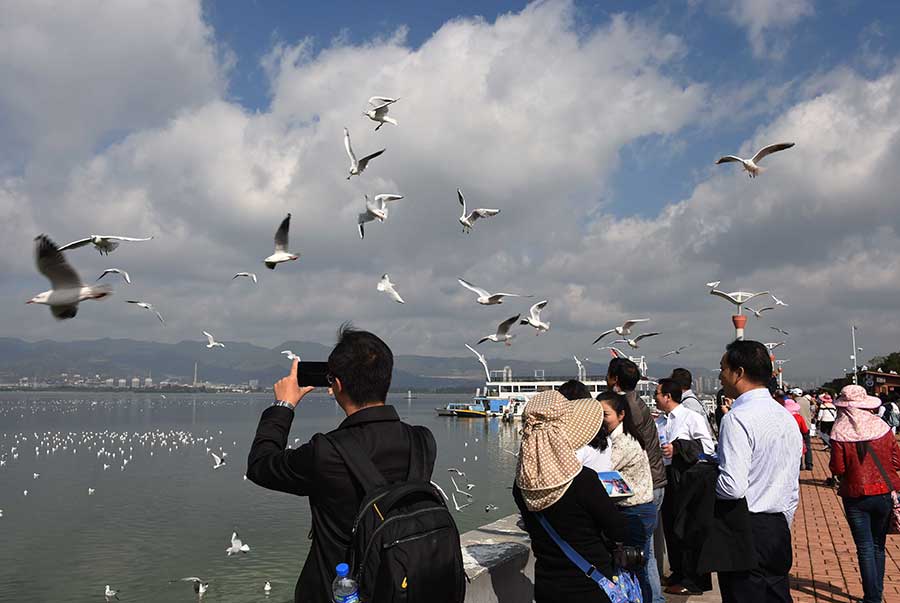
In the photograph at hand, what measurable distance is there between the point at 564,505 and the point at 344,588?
4.42 ft

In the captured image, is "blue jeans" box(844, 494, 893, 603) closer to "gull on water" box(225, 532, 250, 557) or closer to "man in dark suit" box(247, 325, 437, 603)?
"man in dark suit" box(247, 325, 437, 603)

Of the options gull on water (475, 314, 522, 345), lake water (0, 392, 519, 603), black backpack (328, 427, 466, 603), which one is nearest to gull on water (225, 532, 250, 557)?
lake water (0, 392, 519, 603)

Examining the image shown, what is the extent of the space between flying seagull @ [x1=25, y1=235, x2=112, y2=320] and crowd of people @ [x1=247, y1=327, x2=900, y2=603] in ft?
15.5

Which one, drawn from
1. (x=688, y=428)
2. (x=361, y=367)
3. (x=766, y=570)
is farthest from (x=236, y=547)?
(x=361, y=367)

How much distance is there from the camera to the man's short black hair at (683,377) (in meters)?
6.07

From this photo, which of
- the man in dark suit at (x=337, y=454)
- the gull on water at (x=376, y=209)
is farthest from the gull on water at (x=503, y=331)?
the man in dark suit at (x=337, y=454)

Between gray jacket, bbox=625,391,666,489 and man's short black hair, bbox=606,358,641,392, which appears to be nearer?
gray jacket, bbox=625,391,666,489

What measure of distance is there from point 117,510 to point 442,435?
108ft

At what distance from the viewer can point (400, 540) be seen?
2066mm

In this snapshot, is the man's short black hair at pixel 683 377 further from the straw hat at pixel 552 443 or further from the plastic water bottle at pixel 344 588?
the plastic water bottle at pixel 344 588

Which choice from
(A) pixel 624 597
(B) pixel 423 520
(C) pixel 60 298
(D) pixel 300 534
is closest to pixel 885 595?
(A) pixel 624 597

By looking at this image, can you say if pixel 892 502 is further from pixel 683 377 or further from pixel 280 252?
pixel 280 252

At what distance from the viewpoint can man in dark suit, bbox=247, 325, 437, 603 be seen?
2.19 m

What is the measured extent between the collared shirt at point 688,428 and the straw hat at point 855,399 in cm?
107
